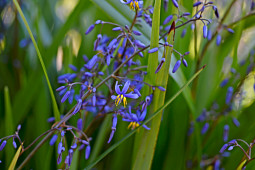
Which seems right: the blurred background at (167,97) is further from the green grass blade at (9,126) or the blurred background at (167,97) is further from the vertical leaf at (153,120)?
the vertical leaf at (153,120)

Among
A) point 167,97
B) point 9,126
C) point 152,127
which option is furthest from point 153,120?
point 9,126

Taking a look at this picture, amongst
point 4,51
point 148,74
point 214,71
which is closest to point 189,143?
point 214,71

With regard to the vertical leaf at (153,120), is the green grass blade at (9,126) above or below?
above

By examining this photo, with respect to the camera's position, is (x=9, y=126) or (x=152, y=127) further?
(x=9, y=126)

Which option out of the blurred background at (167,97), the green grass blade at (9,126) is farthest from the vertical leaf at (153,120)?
the green grass blade at (9,126)

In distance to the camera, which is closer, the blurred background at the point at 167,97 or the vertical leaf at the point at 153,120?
the vertical leaf at the point at 153,120

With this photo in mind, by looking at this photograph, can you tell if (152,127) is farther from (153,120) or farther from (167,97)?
(167,97)

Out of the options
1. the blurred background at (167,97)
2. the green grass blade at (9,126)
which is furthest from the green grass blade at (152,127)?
the green grass blade at (9,126)

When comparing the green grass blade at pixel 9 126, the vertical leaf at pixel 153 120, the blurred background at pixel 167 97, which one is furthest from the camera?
the blurred background at pixel 167 97

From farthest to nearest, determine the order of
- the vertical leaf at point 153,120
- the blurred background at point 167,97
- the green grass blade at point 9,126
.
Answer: the blurred background at point 167,97 → the green grass blade at point 9,126 → the vertical leaf at point 153,120

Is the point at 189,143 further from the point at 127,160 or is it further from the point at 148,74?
the point at 148,74

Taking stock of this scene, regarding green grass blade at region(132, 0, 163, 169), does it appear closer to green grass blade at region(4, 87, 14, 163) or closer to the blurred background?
the blurred background
